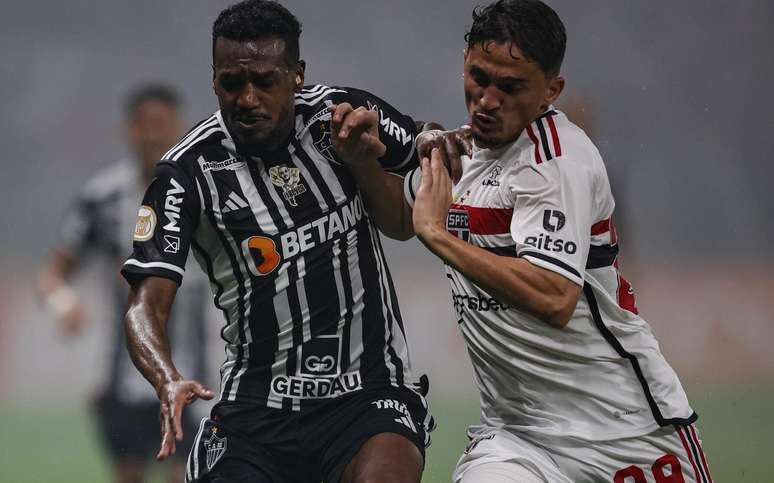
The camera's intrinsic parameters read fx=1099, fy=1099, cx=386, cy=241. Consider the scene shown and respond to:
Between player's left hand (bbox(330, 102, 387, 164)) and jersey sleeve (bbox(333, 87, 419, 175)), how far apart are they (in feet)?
0.73

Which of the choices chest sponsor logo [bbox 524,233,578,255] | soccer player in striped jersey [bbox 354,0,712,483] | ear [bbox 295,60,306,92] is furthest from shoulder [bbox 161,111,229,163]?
chest sponsor logo [bbox 524,233,578,255]

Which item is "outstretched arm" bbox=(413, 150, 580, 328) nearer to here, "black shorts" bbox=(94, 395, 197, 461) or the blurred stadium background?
the blurred stadium background

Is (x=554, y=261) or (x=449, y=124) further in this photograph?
(x=449, y=124)

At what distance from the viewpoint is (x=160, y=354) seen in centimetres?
273

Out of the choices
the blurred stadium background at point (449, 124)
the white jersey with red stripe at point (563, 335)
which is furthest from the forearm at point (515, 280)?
the blurred stadium background at point (449, 124)

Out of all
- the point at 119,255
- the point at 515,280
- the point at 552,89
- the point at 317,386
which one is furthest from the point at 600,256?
the point at 119,255

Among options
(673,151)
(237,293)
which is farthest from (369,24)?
(237,293)

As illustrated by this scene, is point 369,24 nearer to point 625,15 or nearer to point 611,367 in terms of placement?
point 625,15

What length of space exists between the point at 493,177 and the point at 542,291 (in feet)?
1.24

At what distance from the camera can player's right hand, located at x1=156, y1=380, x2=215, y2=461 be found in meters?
2.43

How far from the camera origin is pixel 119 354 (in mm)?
5254

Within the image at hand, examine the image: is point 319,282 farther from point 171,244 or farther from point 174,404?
point 174,404

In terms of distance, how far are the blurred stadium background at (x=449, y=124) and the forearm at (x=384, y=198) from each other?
233 cm

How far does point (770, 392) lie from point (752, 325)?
36 centimetres
